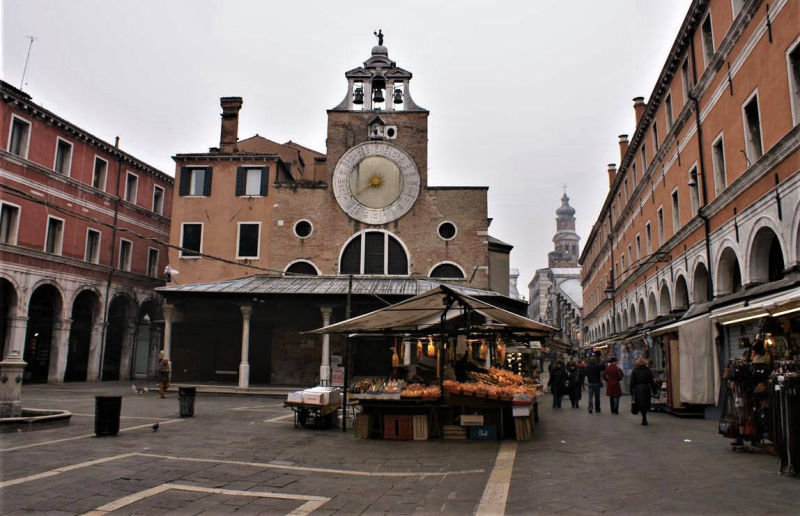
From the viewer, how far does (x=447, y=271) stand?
1027 inches

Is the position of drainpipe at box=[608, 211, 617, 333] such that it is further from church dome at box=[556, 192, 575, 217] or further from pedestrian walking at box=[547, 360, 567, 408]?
church dome at box=[556, 192, 575, 217]

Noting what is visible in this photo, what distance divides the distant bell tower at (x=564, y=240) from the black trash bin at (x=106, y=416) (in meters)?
107

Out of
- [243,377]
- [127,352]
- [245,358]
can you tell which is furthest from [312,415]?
[127,352]

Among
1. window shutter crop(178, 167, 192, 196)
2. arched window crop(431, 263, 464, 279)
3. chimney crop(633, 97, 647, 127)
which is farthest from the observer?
chimney crop(633, 97, 647, 127)

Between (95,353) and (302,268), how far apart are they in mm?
11561

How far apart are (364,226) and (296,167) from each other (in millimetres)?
9919

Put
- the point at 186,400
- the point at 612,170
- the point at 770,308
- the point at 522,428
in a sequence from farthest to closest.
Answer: the point at 612,170 < the point at 186,400 < the point at 522,428 < the point at 770,308

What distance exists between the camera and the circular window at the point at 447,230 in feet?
86.2

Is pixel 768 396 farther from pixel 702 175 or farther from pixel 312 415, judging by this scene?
pixel 702 175

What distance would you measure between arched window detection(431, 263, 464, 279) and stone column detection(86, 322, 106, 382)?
1685 cm

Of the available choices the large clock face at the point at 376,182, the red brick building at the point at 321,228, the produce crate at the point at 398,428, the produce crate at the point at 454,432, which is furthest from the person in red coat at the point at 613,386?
the large clock face at the point at 376,182

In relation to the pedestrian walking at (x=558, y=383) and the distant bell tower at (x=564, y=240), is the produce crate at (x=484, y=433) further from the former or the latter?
the distant bell tower at (x=564, y=240)

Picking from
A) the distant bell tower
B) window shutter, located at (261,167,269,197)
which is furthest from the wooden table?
the distant bell tower

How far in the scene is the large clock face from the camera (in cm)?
2644
